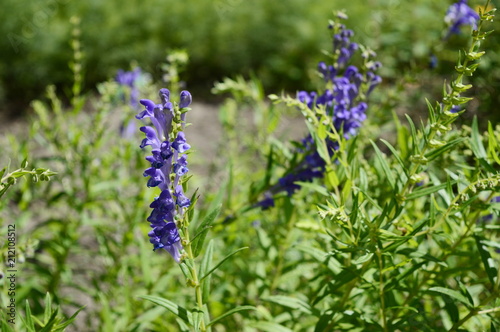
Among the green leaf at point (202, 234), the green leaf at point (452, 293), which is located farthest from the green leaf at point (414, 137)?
the green leaf at point (202, 234)

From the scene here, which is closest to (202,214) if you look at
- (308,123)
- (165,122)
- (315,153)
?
(315,153)

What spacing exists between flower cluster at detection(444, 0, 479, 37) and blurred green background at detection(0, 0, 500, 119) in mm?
3122

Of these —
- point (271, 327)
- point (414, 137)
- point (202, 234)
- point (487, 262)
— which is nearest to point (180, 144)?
point (202, 234)

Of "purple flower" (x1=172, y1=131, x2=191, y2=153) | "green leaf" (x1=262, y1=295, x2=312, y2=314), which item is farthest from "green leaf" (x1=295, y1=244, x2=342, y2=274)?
"purple flower" (x1=172, y1=131, x2=191, y2=153)

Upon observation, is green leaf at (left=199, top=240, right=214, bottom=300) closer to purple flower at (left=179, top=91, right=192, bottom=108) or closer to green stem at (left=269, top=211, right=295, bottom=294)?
purple flower at (left=179, top=91, right=192, bottom=108)

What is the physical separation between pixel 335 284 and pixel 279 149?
67cm

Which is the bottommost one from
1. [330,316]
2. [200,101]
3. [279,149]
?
[330,316]

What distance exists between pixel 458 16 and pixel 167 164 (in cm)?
174

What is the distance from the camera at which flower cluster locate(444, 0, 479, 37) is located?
2.40m

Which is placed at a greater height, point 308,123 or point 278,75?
point 278,75

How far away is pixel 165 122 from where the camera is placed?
136cm

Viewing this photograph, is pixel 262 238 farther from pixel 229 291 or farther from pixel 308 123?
pixel 308 123

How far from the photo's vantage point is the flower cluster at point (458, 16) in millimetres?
2404

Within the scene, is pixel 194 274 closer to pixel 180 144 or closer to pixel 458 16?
pixel 180 144
